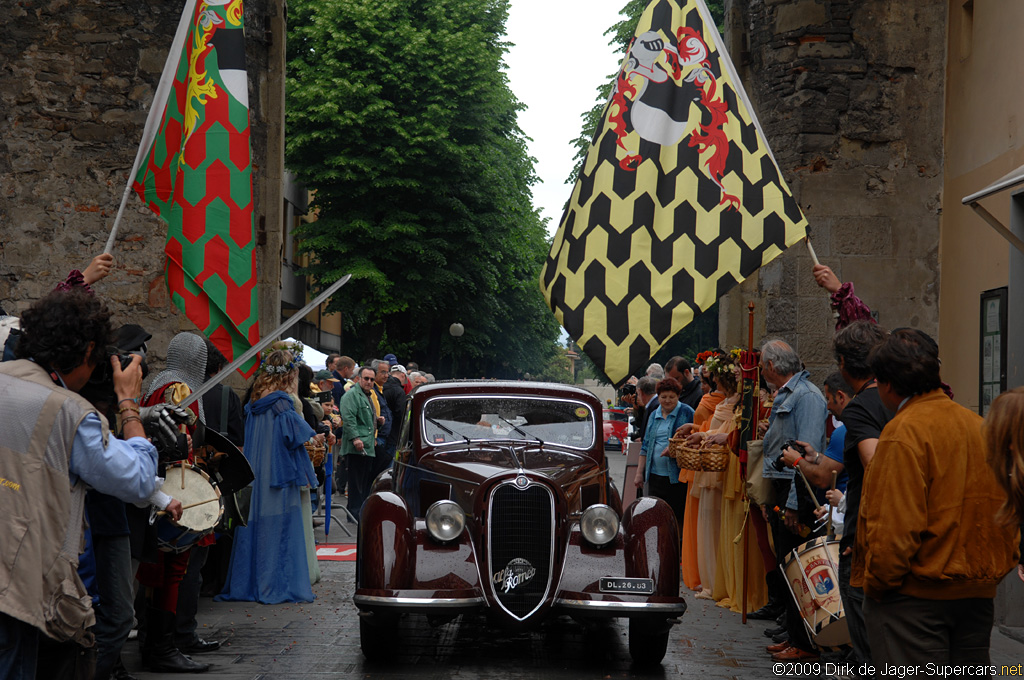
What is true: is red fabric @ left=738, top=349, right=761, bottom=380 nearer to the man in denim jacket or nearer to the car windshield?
the man in denim jacket

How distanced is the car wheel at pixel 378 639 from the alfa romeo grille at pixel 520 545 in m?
0.70

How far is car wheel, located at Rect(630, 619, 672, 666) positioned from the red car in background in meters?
25.1

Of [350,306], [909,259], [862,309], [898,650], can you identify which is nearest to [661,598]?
[862,309]

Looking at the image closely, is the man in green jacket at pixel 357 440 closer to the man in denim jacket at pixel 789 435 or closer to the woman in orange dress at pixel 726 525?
the woman in orange dress at pixel 726 525

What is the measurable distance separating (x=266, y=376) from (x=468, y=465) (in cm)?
235

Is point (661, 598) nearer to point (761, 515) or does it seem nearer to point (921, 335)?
point (761, 515)

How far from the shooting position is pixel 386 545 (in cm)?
648

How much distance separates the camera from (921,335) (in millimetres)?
4102

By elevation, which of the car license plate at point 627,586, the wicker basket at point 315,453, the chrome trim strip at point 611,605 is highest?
the wicker basket at point 315,453

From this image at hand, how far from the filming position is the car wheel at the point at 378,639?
21.5ft

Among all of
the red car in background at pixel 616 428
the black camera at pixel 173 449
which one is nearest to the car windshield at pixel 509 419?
the black camera at pixel 173 449

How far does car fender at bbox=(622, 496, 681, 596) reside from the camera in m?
6.50

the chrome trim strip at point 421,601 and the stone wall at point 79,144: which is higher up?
the stone wall at point 79,144

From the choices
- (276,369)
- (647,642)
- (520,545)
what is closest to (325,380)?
(276,369)
